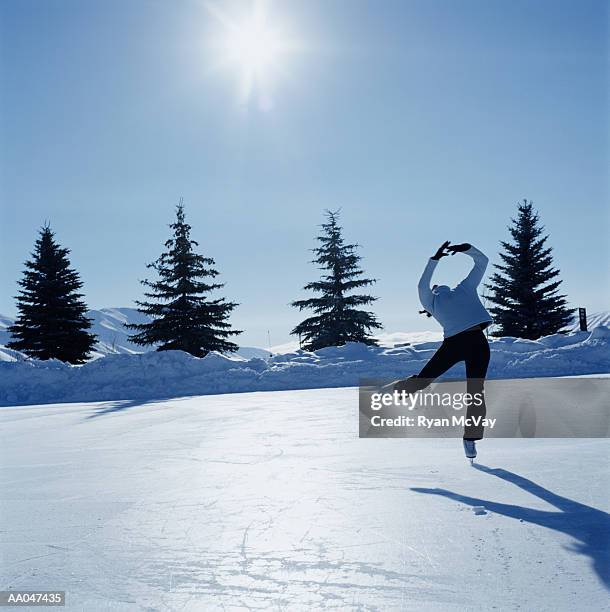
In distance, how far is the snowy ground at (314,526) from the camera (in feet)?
5.74

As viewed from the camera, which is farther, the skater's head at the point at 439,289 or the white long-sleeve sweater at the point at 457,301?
the skater's head at the point at 439,289

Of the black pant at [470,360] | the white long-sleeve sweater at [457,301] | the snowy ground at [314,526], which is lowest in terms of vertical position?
the snowy ground at [314,526]

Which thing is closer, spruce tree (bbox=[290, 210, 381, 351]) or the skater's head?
the skater's head

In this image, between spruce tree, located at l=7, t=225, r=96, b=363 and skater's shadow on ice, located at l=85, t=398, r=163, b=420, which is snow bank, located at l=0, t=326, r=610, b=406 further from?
spruce tree, located at l=7, t=225, r=96, b=363

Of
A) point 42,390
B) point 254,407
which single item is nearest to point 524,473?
point 254,407

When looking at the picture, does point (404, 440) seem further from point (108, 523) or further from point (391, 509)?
point (108, 523)

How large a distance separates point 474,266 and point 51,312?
2402cm

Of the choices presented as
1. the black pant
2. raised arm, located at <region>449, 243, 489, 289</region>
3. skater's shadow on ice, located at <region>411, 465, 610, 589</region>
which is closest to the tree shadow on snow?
the black pant

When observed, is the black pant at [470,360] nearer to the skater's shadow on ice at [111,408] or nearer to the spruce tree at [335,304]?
the skater's shadow on ice at [111,408]

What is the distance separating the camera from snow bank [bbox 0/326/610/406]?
1202cm

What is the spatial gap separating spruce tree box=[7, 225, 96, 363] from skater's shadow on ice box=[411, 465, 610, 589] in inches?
915

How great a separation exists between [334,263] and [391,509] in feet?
89.3

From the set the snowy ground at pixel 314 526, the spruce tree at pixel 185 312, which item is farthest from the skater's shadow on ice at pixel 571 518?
the spruce tree at pixel 185 312

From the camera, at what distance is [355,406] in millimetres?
7797
